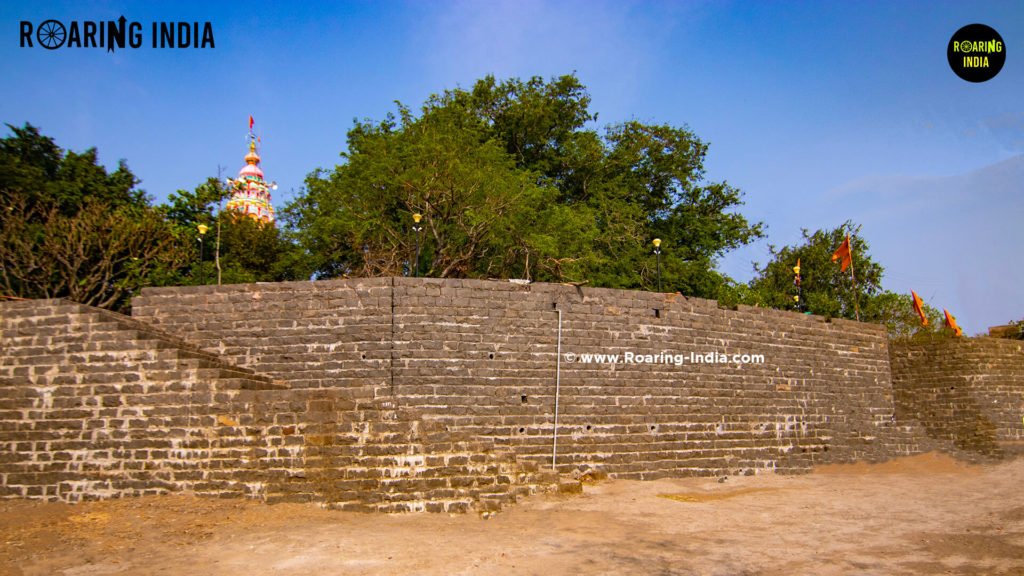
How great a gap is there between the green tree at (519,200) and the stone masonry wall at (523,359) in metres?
9.32

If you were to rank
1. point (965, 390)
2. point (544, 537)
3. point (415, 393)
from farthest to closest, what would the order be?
point (965, 390)
point (415, 393)
point (544, 537)

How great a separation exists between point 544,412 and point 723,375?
13.0 feet

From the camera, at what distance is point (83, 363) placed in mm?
8586

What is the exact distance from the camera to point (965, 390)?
1541cm

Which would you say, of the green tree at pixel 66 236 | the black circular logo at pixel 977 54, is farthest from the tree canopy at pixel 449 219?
the black circular logo at pixel 977 54

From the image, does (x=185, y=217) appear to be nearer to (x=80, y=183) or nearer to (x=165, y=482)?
(x=80, y=183)

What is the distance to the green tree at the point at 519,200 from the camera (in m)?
20.2

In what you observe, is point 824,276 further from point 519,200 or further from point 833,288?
point 519,200

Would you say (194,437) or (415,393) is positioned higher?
(415,393)

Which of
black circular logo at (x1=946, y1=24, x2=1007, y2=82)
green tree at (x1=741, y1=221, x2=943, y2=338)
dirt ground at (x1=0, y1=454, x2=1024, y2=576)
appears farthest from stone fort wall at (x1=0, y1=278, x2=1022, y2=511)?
green tree at (x1=741, y1=221, x2=943, y2=338)

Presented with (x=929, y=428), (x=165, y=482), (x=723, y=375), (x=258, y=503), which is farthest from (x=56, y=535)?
(x=929, y=428)

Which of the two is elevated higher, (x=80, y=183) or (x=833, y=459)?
(x=80, y=183)

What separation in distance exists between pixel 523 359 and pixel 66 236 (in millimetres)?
13606

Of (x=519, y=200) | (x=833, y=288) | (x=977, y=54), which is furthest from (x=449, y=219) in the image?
(x=833, y=288)
